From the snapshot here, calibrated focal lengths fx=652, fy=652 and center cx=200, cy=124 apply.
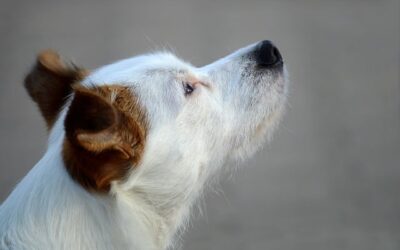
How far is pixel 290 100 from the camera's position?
3998 millimetres

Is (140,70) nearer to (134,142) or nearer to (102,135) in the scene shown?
(134,142)

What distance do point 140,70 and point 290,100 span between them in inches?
85.9

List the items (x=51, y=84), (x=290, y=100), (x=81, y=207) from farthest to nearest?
(x=290, y=100) → (x=51, y=84) → (x=81, y=207)

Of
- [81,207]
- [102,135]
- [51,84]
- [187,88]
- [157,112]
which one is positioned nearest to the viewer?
[102,135]

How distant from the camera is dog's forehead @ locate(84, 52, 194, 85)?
1909mm

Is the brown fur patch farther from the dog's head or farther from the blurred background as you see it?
the blurred background

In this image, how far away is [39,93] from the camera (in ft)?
7.04

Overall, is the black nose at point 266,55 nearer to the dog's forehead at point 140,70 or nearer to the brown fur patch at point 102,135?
the dog's forehead at point 140,70

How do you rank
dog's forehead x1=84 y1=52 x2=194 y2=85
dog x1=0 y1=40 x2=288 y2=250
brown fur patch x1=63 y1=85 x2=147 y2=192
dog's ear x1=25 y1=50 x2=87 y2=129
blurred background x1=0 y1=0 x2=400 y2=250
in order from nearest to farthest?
brown fur patch x1=63 y1=85 x2=147 y2=192, dog x1=0 y1=40 x2=288 y2=250, dog's forehead x1=84 y1=52 x2=194 y2=85, dog's ear x1=25 y1=50 x2=87 y2=129, blurred background x1=0 y1=0 x2=400 y2=250

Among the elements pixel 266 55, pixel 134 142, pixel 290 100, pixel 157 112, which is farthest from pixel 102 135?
pixel 290 100

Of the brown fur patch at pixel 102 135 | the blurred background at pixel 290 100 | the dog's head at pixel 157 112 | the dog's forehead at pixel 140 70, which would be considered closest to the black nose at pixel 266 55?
the dog's head at pixel 157 112

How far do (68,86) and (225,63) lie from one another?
1.73 ft

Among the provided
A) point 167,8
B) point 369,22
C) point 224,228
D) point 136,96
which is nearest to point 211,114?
point 136,96

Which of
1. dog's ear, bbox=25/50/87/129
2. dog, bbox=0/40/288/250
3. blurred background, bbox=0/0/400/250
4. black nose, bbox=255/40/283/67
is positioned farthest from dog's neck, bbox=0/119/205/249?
blurred background, bbox=0/0/400/250
